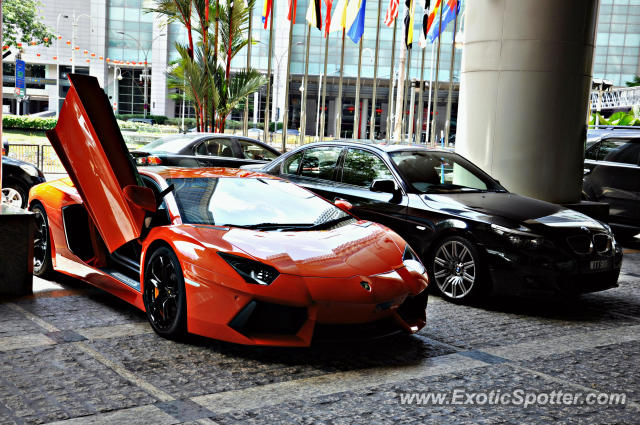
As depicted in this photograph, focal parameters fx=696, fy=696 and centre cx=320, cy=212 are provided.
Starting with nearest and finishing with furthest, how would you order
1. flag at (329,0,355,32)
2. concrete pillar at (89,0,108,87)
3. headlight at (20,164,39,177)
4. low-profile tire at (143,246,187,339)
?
1. low-profile tire at (143,246,187,339)
2. headlight at (20,164,39,177)
3. flag at (329,0,355,32)
4. concrete pillar at (89,0,108,87)

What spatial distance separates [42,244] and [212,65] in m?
13.9

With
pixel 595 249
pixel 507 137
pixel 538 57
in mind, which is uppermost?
pixel 538 57

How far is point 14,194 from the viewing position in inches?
442

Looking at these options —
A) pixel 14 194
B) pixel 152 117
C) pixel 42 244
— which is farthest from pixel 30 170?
pixel 152 117

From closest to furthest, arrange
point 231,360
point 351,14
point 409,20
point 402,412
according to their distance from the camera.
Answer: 1. point 402,412
2. point 231,360
3. point 409,20
4. point 351,14

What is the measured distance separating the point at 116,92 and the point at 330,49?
67.5 feet

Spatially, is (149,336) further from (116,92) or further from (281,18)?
(116,92)

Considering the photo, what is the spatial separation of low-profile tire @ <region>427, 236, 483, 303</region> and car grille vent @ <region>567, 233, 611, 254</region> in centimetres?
88

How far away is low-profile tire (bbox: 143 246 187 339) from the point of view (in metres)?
4.72

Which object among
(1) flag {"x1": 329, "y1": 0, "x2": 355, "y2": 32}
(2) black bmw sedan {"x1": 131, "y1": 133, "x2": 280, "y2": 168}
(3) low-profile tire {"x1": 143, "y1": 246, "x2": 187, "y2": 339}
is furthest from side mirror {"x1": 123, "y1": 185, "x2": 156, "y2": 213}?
(1) flag {"x1": 329, "y1": 0, "x2": 355, "y2": 32}

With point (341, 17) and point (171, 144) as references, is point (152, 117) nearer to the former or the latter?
point (341, 17)

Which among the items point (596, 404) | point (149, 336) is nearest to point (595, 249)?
point (596, 404)

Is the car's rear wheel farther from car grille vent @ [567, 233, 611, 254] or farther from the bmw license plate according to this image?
the bmw license plate

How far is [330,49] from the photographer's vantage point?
208ft
